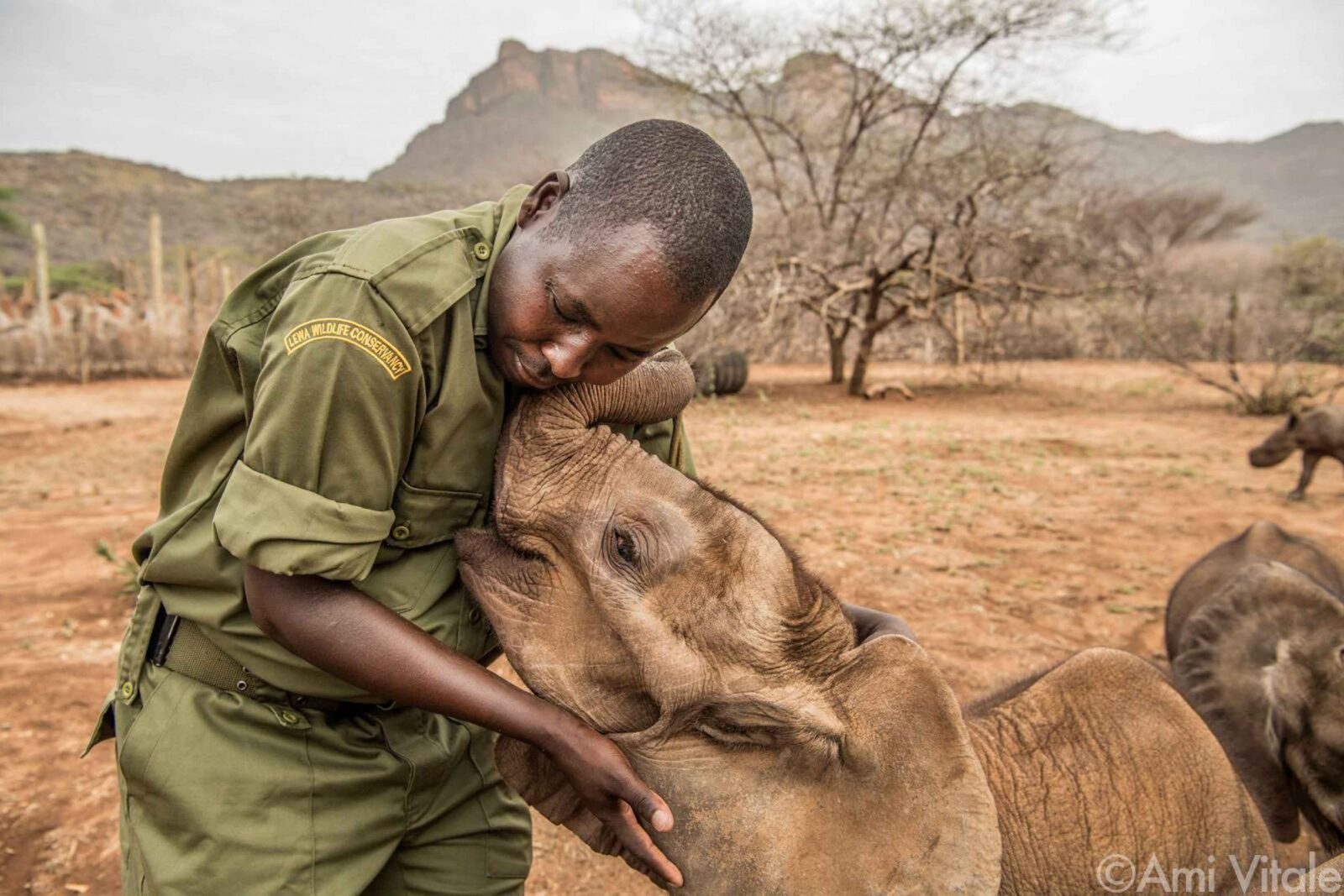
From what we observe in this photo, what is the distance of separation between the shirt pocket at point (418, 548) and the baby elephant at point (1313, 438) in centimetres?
912

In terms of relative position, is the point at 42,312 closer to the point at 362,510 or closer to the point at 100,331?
the point at 100,331

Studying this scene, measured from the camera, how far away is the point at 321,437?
1.31 metres

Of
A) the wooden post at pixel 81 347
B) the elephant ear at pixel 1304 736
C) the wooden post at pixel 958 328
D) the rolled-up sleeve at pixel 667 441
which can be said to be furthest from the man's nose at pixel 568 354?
the wooden post at pixel 81 347

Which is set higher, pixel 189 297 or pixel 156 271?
pixel 156 271

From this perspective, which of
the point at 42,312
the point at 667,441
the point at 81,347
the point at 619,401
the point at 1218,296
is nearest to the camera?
the point at 619,401

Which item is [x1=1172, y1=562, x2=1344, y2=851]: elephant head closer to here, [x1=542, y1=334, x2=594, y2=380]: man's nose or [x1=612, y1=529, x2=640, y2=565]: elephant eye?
[x1=612, y1=529, x2=640, y2=565]: elephant eye

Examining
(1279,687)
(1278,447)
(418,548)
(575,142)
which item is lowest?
(1278,447)

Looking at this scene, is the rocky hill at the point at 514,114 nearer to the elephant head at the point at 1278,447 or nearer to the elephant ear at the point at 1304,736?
the elephant head at the point at 1278,447

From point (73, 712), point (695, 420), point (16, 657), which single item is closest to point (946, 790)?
point (73, 712)

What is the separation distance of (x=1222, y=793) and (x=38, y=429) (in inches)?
556


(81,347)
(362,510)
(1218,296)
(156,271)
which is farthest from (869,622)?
(1218,296)

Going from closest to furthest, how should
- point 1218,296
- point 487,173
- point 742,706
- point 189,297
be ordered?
point 742,706 < point 189,297 < point 1218,296 < point 487,173

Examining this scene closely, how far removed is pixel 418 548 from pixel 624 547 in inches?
14.5

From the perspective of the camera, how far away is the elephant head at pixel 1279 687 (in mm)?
2670
